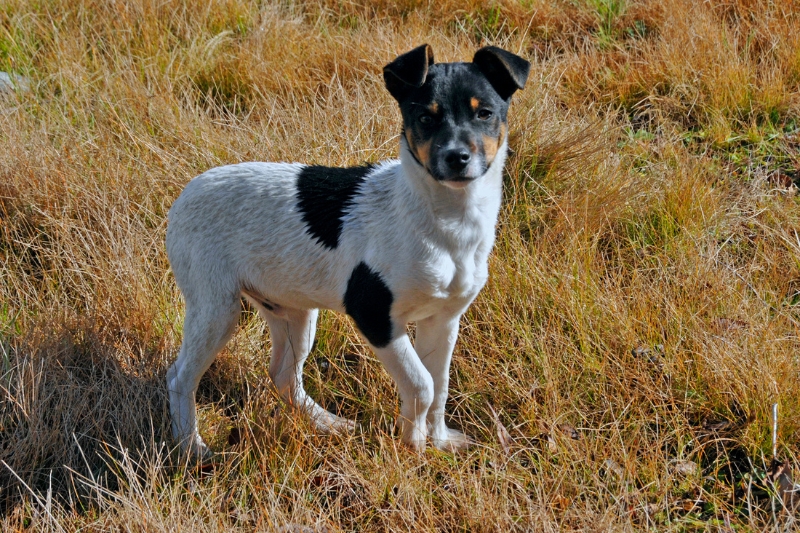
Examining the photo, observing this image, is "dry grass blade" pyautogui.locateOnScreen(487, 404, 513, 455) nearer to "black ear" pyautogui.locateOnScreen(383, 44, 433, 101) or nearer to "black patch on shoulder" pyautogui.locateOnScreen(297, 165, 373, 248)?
"black patch on shoulder" pyautogui.locateOnScreen(297, 165, 373, 248)

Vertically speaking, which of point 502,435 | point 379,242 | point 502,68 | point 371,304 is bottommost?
point 502,435

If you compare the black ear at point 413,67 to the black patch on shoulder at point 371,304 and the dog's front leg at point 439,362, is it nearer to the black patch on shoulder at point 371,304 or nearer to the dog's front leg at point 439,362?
the black patch on shoulder at point 371,304

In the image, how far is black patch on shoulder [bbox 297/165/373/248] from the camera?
3461 millimetres

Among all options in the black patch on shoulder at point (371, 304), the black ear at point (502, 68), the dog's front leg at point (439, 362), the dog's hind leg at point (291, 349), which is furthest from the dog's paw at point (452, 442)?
the black ear at point (502, 68)

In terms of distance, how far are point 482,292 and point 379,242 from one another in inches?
43.9

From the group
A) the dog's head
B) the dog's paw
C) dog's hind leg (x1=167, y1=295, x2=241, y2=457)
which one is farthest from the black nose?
the dog's paw

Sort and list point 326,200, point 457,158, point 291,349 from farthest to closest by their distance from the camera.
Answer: point 291,349, point 326,200, point 457,158

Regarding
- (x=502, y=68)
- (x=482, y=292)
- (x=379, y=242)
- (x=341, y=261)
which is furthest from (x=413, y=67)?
(x=482, y=292)

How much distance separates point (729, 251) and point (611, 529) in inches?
88.6

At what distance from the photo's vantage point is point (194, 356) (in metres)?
3.59

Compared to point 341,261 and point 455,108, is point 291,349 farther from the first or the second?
point 455,108

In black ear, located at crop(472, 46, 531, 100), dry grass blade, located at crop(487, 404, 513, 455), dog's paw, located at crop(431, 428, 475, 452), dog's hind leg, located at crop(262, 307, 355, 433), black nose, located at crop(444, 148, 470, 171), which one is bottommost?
dog's paw, located at crop(431, 428, 475, 452)

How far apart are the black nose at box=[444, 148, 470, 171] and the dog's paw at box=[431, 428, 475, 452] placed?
1.33 metres

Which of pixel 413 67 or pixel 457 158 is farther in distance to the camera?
pixel 413 67
